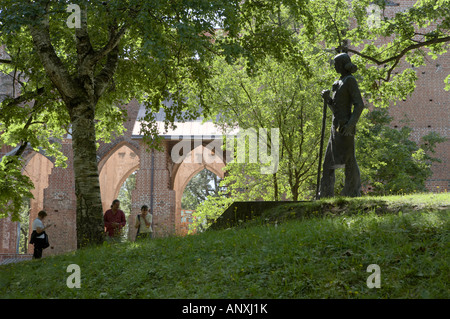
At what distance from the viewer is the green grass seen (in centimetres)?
495

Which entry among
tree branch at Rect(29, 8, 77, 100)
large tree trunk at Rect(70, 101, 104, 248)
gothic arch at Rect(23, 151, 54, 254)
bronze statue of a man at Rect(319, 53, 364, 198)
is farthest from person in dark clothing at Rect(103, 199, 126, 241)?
gothic arch at Rect(23, 151, 54, 254)

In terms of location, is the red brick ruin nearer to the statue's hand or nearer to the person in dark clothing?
the person in dark clothing

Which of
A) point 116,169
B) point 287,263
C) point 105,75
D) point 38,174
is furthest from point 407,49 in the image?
point 38,174

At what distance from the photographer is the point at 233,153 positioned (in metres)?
18.5

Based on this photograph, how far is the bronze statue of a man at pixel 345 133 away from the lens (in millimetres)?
8844

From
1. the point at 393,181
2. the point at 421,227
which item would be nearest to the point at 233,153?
the point at 393,181

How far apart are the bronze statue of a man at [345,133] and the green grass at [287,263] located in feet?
3.30

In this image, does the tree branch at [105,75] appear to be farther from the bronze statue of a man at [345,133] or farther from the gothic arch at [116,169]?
the gothic arch at [116,169]

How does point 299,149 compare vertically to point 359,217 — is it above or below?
above

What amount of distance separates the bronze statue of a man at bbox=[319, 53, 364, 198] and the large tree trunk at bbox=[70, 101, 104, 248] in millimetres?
4182

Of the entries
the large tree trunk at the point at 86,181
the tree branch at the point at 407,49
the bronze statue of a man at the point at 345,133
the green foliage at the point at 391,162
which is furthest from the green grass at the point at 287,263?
the green foliage at the point at 391,162
